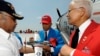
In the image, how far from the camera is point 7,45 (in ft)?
4.36

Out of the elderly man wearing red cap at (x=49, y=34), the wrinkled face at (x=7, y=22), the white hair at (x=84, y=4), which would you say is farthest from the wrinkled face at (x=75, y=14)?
the elderly man wearing red cap at (x=49, y=34)

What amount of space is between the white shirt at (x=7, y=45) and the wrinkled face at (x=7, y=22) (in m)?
0.04

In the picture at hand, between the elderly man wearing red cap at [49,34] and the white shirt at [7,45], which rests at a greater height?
the white shirt at [7,45]

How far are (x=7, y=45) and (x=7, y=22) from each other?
0.63 ft

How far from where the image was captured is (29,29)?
230 inches

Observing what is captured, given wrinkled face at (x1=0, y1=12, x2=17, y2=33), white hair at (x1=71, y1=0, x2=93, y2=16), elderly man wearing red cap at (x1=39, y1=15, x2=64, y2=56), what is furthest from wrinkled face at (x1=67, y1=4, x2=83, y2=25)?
elderly man wearing red cap at (x1=39, y1=15, x2=64, y2=56)

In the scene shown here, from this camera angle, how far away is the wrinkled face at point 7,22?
1.45m

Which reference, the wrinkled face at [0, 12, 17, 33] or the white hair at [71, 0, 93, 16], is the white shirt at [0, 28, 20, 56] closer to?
the wrinkled face at [0, 12, 17, 33]

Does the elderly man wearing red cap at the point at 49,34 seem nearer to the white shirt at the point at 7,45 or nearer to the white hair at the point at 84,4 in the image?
the white hair at the point at 84,4

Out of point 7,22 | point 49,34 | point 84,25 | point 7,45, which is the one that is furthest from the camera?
point 49,34

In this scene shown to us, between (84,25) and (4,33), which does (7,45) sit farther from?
(84,25)

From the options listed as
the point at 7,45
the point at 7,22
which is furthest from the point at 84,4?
the point at 7,45

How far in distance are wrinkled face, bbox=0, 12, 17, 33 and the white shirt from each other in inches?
1.7

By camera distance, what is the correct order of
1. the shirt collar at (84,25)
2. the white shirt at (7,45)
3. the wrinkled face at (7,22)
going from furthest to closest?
the shirt collar at (84,25) < the wrinkled face at (7,22) < the white shirt at (7,45)
